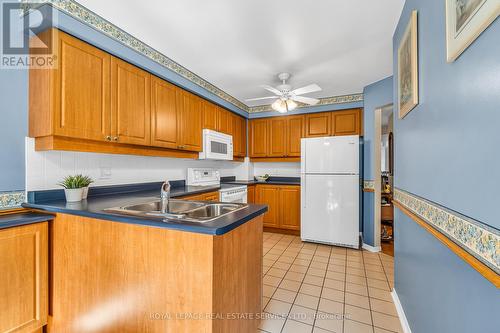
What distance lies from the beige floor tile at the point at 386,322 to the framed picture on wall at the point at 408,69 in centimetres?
163

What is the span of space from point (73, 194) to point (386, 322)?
2705mm

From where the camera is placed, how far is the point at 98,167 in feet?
7.10

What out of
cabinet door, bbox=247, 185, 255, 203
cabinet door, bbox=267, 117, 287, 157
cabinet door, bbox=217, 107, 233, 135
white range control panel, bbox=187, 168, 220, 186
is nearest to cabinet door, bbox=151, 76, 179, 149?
white range control panel, bbox=187, 168, 220, 186

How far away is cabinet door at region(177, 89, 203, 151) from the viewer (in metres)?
2.84

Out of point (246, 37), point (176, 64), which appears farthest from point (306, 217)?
point (176, 64)

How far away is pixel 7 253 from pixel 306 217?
3.29m

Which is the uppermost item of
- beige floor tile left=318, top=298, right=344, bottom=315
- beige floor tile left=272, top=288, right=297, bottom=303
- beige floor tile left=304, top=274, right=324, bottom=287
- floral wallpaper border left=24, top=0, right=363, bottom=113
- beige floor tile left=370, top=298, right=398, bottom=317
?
floral wallpaper border left=24, top=0, right=363, bottom=113

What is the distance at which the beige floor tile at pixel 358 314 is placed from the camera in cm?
175

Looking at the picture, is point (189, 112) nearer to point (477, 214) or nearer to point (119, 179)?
point (119, 179)

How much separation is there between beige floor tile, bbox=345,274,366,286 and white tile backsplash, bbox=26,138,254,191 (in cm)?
253

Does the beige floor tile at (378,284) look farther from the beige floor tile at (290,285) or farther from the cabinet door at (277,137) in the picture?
the cabinet door at (277,137)

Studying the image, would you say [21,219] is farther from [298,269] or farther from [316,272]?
[316,272]

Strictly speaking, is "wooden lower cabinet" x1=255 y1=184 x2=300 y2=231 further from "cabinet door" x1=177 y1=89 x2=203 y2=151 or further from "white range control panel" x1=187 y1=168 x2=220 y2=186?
"cabinet door" x1=177 y1=89 x2=203 y2=151

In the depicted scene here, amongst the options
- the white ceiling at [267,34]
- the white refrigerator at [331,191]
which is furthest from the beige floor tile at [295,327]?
the white ceiling at [267,34]
